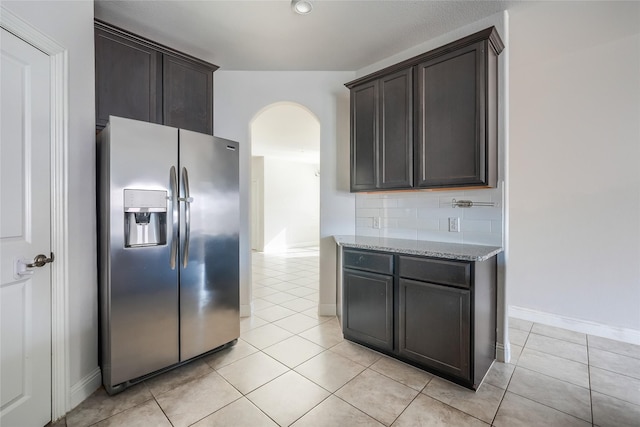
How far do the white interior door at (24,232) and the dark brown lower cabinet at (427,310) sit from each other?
2.06 meters

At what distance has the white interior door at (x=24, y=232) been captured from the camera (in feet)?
4.59

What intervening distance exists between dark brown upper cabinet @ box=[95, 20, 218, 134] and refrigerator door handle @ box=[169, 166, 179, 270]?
28.4 inches

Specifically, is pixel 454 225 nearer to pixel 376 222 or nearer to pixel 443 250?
pixel 443 250

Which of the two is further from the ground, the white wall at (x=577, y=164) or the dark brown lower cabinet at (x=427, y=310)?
the white wall at (x=577, y=164)

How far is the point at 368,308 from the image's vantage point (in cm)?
240

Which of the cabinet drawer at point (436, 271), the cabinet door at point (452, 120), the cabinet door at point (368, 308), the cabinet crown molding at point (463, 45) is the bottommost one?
the cabinet door at point (368, 308)

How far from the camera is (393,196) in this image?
2.94 metres

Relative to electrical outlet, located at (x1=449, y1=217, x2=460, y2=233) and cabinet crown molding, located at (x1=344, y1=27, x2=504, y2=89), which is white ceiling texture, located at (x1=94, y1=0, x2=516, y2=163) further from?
electrical outlet, located at (x1=449, y1=217, x2=460, y2=233)

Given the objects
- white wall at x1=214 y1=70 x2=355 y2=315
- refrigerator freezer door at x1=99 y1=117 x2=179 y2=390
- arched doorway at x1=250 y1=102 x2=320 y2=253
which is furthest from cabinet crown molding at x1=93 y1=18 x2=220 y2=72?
arched doorway at x1=250 y1=102 x2=320 y2=253

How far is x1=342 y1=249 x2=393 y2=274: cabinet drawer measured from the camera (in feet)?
7.41

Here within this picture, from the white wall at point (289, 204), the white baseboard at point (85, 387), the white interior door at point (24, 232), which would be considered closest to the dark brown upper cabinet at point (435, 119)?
the white interior door at point (24, 232)

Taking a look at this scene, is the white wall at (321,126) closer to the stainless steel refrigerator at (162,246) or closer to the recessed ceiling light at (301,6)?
the stainless steel refrigerator at (162,246)

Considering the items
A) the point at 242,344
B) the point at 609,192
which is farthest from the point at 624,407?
the point at 242,344

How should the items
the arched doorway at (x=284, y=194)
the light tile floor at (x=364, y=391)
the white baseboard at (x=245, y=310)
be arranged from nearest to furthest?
the light tile floor at (x=364, y=391)
the white baseboard at (x=245, y=310)
the arched doorway at (x=284, y=194)
